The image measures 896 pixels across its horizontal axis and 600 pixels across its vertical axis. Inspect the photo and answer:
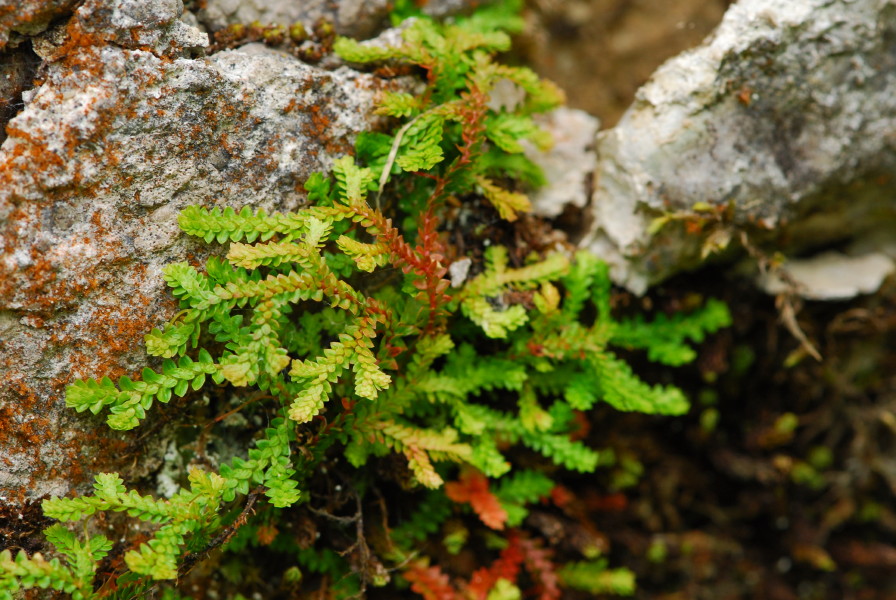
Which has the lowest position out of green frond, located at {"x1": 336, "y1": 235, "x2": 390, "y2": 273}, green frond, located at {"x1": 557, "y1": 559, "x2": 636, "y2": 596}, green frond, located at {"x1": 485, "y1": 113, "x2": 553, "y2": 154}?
green frond, located at {"x1": 557, "y1": 559, "x2": 636, "y2": 596}

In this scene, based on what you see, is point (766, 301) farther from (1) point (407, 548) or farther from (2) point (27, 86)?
(2) point (27, 86)

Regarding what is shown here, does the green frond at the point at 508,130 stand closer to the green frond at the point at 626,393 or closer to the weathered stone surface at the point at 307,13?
the weathered stone surface at the point at 307,13

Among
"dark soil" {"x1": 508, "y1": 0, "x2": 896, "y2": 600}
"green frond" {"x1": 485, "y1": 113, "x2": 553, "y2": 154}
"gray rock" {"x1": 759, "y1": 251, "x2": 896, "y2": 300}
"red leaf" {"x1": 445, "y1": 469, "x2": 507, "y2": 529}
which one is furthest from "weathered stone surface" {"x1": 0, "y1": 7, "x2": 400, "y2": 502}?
"gray rock" {"x1": 759, "y1": 251, "x2": 896, "y2": 300}

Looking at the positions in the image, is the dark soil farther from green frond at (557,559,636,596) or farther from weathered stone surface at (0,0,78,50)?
weathered stone surface at (0,0,78,50)

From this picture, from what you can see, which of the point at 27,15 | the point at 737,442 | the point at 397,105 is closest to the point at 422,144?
the point at 397,105

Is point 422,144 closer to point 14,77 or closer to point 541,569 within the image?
point 14,77
